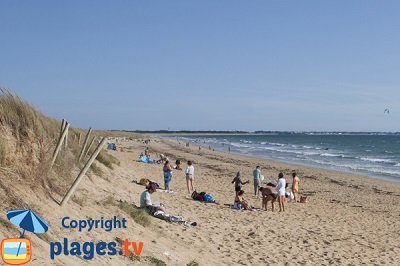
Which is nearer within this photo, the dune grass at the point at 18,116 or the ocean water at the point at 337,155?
the dune grass at the point at 18,116

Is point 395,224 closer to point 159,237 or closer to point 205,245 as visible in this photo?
point 205,245

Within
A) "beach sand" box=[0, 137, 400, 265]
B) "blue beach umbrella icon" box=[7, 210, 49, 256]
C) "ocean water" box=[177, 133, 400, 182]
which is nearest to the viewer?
"blue beach umbrella icon" box=[7, 210, 49, 256]

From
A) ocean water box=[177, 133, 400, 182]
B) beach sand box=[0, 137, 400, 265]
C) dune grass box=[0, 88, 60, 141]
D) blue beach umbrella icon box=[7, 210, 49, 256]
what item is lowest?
ocean water box=[177, 133, 400, 182]

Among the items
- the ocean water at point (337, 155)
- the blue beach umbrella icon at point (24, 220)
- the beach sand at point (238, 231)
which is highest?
the blue beach umbrella icon at point (24, 220)

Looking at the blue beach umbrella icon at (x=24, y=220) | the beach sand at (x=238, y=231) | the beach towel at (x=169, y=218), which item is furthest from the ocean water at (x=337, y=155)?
the blue beach umbrella icon at (x=24, y=220)

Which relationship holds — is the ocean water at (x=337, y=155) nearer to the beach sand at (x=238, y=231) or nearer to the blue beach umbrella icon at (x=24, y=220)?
the beach sand at (x=238, y=231)

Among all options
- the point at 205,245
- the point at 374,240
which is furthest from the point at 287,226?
the point at 205,245

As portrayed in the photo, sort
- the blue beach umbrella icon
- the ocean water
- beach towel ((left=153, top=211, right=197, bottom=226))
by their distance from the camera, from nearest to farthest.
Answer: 1. the blue beach umbrella icon
2. beach towel ((left=153, top=211, right=197, bottom=226))
3. the ocean water

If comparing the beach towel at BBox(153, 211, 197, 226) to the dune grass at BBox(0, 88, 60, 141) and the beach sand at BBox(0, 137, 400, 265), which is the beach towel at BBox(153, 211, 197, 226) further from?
the dune grass at BBox(0, 88, 60, 141)

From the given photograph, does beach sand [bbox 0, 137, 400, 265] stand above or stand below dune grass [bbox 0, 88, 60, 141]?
below

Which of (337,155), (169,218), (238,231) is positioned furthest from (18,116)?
(337,155)

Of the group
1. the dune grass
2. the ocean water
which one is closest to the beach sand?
the dune grass

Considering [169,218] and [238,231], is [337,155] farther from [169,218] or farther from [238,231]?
[169,218]

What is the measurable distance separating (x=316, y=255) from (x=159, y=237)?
125 inches
